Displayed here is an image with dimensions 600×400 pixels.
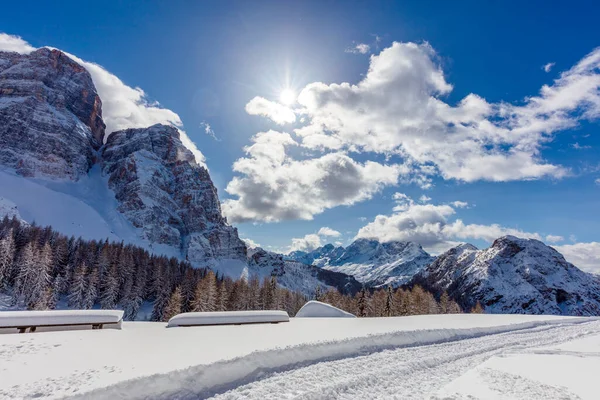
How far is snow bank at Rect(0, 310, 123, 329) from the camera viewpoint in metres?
12.4

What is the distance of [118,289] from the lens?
227ft

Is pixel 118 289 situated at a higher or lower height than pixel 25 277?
lower

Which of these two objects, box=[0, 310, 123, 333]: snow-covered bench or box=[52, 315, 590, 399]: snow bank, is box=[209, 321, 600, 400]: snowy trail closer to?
box=[52, 315, 590, 399]: snow bank

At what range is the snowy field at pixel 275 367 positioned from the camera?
7137 millimetres

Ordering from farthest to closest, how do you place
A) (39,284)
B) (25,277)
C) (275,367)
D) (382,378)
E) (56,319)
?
(25,277), (39,284), (56,319), (275,367), (382,378)

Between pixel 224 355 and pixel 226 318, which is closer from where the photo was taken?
pixel 224 355

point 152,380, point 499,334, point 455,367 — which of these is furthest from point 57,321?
point 499,334

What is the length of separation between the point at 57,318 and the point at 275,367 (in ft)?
34.5

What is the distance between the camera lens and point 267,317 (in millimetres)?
18672

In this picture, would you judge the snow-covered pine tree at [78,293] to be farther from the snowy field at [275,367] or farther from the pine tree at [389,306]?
the pine tree at [389,306]

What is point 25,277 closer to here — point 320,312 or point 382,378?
point 320,312

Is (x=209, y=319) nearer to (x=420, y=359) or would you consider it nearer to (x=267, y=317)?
(x=267, y=317)

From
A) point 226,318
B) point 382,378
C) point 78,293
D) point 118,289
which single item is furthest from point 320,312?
point 118,289

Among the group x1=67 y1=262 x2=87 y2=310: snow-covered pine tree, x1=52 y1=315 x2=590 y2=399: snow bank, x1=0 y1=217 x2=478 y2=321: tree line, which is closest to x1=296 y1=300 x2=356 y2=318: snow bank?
x1=52 y1=315 x2=590 y2=399: snow bank
